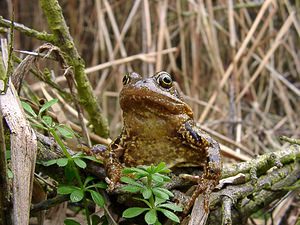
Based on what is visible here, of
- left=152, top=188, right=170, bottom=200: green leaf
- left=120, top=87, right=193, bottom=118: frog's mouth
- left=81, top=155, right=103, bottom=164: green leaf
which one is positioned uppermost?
left=120, top=87, right=193, bottom=118: frog's mouth

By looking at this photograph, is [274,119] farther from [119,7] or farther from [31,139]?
[31,139]

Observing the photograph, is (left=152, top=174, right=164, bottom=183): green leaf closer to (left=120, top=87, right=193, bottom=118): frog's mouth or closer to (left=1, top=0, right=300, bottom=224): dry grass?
(left=120, top=87, right=193, bottom=118): frog's mouth

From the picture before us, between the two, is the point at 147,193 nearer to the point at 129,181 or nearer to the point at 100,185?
the point at 129,181

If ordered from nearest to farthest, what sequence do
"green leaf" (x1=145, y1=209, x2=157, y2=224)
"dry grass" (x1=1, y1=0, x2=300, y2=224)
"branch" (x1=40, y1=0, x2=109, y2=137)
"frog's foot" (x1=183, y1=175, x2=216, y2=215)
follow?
1. "green leaf" (x1=145, y1=209, x2=157, y2=224)
2. "frog's foot" (x1=183, y1=175, x2=216, y2=215)
3. "branch" (x1=40, y1=0, x2=109, y2=137)
4. "dry grass" (x1=1, y1=0, x2=300, y2=224)

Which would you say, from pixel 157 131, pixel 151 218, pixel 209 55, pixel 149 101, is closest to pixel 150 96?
pixel 149 101

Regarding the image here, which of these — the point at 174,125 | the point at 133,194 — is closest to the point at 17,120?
the point at 133,194

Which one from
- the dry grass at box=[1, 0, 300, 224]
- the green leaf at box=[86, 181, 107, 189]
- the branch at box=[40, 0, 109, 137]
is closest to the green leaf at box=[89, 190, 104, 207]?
the green leaf at box=[86, 181, 107, 189]
